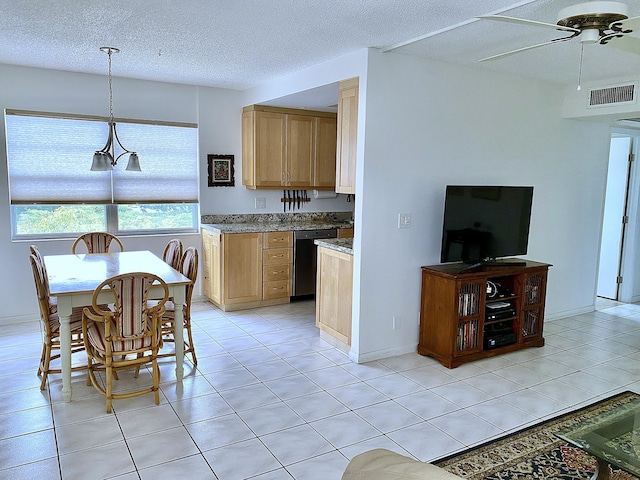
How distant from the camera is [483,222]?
4.30 meters

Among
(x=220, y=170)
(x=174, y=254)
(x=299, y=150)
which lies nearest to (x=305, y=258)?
(x=299, y=150)

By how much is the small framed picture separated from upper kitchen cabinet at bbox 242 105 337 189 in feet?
0.58

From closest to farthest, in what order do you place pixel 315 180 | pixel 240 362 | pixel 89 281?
pixel 89 281, pixel 240 362, pixel 315 180

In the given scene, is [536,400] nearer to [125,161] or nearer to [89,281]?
[89,281]

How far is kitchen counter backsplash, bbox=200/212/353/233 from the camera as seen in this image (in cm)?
575

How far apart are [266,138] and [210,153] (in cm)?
71

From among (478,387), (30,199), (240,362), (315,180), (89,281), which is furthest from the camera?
(315,180)

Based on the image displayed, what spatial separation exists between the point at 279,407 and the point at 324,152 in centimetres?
375

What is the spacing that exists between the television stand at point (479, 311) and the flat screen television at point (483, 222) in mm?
131

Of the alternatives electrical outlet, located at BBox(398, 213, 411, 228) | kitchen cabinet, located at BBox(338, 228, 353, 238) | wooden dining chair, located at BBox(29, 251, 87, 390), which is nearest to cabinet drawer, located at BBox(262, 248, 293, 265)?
kitchen cabinet, located at BBox(338, 228, 353, 238)

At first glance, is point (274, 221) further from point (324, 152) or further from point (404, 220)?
point (404, 220)

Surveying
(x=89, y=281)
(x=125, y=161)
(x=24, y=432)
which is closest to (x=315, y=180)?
(x=125, y=161)

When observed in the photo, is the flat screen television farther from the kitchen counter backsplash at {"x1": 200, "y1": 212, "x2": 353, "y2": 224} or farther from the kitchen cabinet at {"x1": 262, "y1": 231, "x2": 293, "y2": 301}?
the kitchen counter backsplash at {"x1": 200, "y1": 212, "x2": 353, "y2": 224}

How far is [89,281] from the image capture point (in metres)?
3.43
